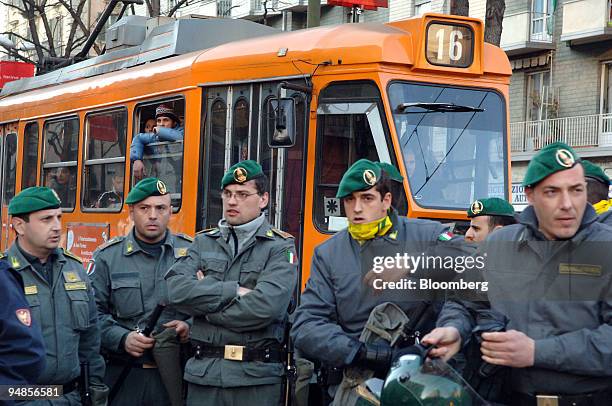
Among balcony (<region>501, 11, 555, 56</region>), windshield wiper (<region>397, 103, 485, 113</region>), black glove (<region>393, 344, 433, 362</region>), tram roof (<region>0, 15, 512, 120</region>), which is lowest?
black glove (<region>393, 344, 433, 362</region>)

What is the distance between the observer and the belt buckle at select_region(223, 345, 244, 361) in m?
5.88

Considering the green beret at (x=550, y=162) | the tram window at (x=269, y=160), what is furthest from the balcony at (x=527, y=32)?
the green beret at (x=550, y=162)

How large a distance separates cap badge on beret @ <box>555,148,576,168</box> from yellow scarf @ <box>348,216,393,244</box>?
105cm

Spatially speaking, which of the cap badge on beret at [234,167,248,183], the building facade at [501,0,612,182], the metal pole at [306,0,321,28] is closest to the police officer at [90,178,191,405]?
the cap badge on beret at [234,167,248,183]

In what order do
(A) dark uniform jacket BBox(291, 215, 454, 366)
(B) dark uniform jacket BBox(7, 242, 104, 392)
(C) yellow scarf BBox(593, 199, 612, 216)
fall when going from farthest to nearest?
(C) yellow scarf BBox(593, 199, 612, 216), (B) dark uniform jacket BBox(7, 242, 104, 392), (A) dark uniform jacket BBox(291, 215, 454, 366)

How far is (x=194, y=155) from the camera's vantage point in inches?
385

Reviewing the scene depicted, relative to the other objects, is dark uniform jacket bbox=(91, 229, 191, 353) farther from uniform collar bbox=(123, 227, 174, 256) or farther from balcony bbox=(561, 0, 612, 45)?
balcony bbox=(561, 0, 612, 45)

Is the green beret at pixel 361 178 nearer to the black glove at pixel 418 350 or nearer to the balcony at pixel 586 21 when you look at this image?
the black glove at pixel 418 350

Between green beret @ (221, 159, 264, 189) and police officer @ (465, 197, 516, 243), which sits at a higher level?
green beret @ (221, 159, 264, 189)

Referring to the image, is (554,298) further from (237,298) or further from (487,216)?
(487,216)

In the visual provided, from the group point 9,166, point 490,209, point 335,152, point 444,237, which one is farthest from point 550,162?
point 9,166

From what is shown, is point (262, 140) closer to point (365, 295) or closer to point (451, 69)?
point (451, 69)

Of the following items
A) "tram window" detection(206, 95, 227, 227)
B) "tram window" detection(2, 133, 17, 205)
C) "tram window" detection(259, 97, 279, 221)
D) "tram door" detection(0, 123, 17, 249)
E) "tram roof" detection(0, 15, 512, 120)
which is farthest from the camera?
"tram window" detection(2, 133, 17, 205)

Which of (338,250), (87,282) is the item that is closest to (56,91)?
(87,282)
